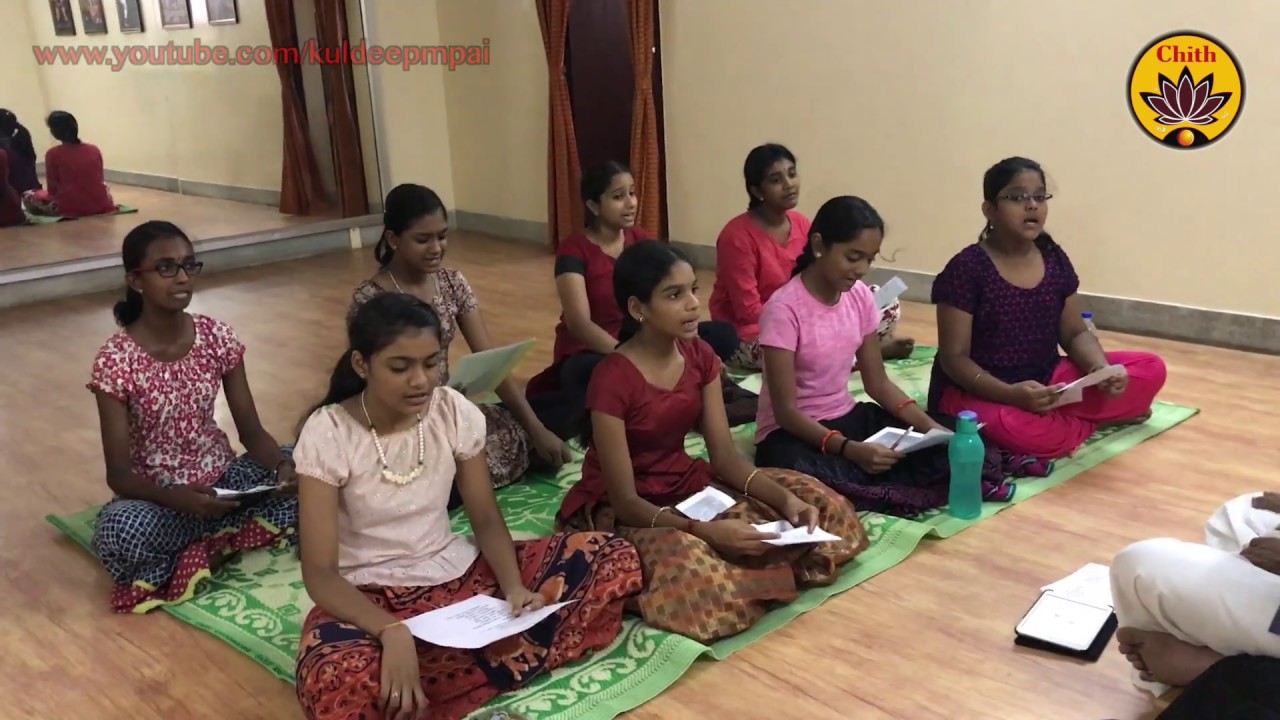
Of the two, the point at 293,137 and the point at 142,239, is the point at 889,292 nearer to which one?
the point at 142,239

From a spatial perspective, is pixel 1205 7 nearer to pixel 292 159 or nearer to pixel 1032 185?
pixel 1032 185

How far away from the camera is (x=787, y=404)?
2.71 meters

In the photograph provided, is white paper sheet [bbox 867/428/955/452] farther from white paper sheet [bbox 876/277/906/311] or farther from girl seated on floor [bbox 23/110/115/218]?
girl seated on floor [bbox 23/110/115/218]

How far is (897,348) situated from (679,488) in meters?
1.83

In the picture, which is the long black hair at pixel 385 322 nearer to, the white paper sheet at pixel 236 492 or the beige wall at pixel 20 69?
the white paper sheet at pixel 236 492

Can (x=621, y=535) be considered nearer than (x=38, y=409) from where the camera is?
Yes

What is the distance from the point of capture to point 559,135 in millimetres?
6387

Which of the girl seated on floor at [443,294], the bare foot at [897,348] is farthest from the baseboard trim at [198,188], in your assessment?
the bare foot at [897,348]

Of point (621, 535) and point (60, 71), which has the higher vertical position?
point (60, 71)

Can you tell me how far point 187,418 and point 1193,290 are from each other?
3528 mm

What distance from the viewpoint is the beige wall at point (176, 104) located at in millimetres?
6008

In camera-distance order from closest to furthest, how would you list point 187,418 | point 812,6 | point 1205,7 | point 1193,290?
1. point 187,418
2. point 1205,7
3. point 1193,290
4. point 812,6

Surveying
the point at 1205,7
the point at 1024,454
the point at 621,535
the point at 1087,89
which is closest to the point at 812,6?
the point at 1087,89

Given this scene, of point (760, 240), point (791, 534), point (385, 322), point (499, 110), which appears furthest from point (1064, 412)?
point (499, 110)
